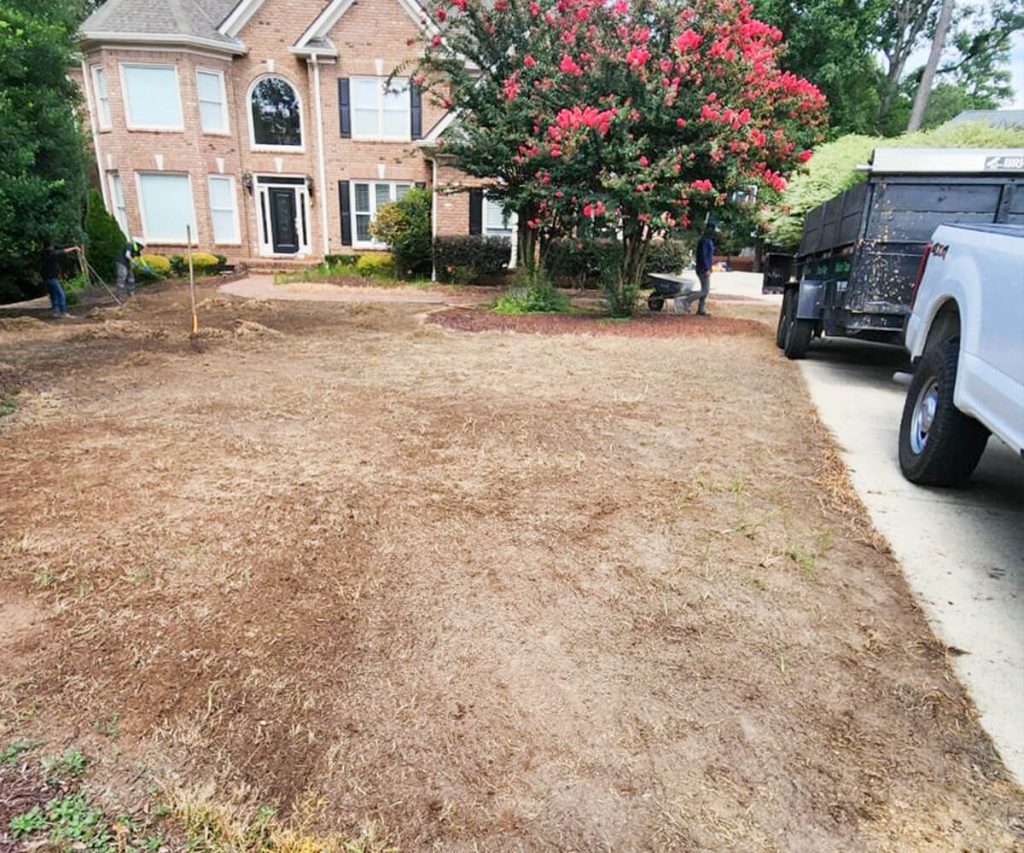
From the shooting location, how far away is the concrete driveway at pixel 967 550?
2.54m

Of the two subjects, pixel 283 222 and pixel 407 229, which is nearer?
pixel 407 229

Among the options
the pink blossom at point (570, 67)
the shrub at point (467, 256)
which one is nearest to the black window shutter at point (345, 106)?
the shrub at point (467, 256)

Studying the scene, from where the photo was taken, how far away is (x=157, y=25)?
62.1 feet

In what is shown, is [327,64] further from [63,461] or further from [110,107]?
[63,461]

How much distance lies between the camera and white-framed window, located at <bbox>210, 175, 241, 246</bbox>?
2048cm

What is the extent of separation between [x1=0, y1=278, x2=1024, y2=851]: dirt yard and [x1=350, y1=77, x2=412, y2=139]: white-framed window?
1716 cm

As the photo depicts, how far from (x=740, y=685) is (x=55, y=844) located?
2239mm

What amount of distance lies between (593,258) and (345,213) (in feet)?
28.8

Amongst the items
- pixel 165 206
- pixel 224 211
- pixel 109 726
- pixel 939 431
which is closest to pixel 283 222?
pixel 224 211

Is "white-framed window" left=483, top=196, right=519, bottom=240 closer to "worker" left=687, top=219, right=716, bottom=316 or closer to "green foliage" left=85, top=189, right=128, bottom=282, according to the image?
"worker" left=687, top=219, right=716, bottom=316

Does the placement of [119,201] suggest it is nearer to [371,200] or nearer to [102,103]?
[102,103]

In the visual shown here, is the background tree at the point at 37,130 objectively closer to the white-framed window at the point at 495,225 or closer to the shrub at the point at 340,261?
the shrub at the point at 340,261

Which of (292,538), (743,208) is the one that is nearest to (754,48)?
(743,208)

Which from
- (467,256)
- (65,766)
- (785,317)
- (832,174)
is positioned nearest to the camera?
(65,766)
